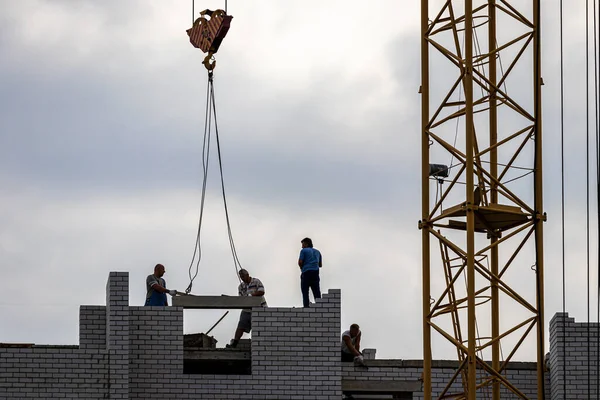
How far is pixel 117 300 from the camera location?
3438 cm

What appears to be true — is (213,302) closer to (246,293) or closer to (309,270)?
(246,293)

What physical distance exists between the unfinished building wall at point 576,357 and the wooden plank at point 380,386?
218cm

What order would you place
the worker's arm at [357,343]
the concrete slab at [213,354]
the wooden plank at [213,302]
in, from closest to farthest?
the wooden plank at [213,302]
the concrete slab at [213,354]
the worker's arm at [357,343]

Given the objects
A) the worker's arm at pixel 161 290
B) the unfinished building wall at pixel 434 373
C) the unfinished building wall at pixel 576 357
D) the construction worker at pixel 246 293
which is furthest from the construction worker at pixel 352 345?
the unfinished building wall at pixel 576 357

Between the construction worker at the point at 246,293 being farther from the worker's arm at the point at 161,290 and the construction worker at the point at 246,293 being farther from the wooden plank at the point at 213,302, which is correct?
the worker's arm at the point at 161,290

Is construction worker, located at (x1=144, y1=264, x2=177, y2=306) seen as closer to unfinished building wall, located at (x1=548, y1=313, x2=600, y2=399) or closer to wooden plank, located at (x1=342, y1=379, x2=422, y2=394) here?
wooden plank, located at (x1=342, y1=379, x2=422, y2=394)

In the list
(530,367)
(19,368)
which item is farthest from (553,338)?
(19,368)

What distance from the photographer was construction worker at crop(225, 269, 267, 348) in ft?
115

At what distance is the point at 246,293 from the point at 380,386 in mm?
2491

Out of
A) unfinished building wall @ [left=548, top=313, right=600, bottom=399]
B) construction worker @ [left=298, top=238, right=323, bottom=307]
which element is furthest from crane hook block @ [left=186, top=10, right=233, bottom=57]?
unfinished building wall @ [left=548, top=313, right=600, bottom=399]

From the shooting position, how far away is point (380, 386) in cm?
3503

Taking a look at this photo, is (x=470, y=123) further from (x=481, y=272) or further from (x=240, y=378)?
(x=240, y=378)

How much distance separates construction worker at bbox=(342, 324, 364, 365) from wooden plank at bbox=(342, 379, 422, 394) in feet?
1.24

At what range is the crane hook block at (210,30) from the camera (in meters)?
36.0
